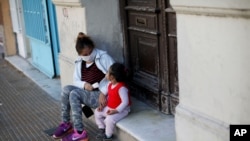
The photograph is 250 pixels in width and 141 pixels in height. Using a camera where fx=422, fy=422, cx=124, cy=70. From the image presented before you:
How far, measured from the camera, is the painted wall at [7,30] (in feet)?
33.4

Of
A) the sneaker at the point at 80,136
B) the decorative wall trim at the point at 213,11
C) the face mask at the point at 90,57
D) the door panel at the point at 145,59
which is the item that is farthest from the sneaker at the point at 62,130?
the decorative wall trim at the point at 213,11

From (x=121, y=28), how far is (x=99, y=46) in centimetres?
36

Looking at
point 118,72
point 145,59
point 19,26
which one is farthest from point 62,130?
point 19,26

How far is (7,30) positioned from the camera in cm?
1021

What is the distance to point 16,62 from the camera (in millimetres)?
9523

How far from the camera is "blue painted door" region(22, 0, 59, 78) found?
7.45 meters

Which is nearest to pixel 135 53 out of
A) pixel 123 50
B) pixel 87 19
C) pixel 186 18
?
pixel 123 50

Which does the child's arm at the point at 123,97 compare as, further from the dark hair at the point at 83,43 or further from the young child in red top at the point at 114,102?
the dark hair at the point at 83,43

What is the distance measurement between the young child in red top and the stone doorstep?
0.28 feet

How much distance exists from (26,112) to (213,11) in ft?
12.4

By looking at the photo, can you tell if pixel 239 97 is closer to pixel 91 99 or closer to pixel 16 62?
pixel 91 99

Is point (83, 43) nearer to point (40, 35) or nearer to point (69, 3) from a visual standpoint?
point (69, 3)

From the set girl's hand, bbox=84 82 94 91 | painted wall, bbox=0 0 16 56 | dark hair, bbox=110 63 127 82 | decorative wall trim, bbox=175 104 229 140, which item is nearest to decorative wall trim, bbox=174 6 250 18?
decorative wall trim, bbox=175 104 229 140

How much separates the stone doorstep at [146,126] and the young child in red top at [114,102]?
9cm
